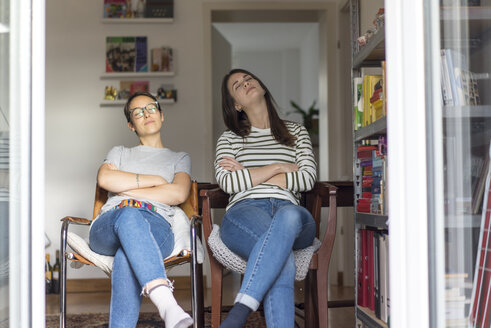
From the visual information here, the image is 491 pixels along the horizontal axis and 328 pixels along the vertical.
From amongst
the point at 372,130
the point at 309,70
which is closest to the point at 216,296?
the point at 372,130

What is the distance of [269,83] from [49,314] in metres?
6.22

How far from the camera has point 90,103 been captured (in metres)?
4.99

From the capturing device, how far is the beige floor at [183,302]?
3582mm

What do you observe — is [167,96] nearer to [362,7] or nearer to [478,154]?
[362,7]

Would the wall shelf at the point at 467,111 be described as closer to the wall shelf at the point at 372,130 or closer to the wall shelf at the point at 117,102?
the wall shelf at the point at 372,130

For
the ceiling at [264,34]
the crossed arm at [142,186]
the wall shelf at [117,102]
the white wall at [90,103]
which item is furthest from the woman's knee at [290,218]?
the ceiling at [264,34]

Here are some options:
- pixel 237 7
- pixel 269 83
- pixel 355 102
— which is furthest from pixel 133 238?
pixel 269 83

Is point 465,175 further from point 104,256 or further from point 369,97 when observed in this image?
point 104,256

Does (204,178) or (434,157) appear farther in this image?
(204,178)

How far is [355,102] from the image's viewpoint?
9.00ft

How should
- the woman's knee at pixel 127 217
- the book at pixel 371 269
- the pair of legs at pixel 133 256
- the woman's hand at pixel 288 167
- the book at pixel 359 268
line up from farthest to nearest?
1. the woman's hand at pixel 288 167
2. the book at pixel 359 268
3. the book at pixel 371 269
4. the woman's knee at pixel 127 217
5. the pair of legs at pixel 133 256

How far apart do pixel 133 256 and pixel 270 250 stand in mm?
517

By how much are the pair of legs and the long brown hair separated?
0.65 metres

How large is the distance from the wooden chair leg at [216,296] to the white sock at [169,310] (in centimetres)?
39
